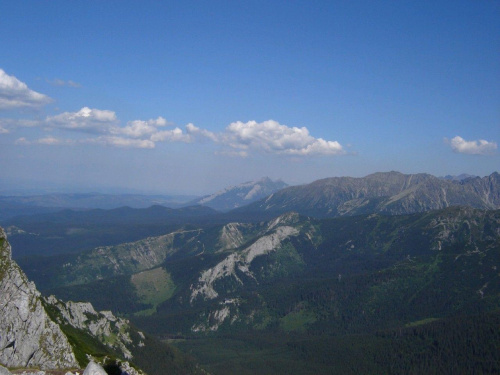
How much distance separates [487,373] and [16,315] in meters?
199

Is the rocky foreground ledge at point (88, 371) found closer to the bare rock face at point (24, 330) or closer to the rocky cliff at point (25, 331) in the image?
the rocky cliff at point (25, 331)

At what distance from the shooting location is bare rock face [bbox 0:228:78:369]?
102 m

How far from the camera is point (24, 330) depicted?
105688 mm

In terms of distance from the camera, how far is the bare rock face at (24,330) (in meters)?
102

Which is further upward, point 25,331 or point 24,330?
point 24,330

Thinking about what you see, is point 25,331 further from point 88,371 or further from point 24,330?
point 88,371

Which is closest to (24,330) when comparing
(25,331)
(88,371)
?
(25,331)

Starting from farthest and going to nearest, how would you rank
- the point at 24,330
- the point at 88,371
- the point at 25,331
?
1. the point at 25,331
2. the point at 24,330
3. the point at 88,371

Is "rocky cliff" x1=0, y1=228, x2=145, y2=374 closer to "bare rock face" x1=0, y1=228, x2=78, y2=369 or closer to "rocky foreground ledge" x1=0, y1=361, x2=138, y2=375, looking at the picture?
"bare rock face" x1=0, y1=228, x2=78, y2=369

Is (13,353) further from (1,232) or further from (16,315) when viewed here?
(1,232)

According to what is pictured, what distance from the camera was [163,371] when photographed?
195625 millimetres

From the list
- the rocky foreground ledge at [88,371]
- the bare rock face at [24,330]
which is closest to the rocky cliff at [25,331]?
the bare rock face at [24,330]

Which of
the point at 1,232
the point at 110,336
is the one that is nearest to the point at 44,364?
the point at 1,232

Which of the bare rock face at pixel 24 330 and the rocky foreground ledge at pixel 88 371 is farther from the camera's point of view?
the bare rock face at pixel 24 330
